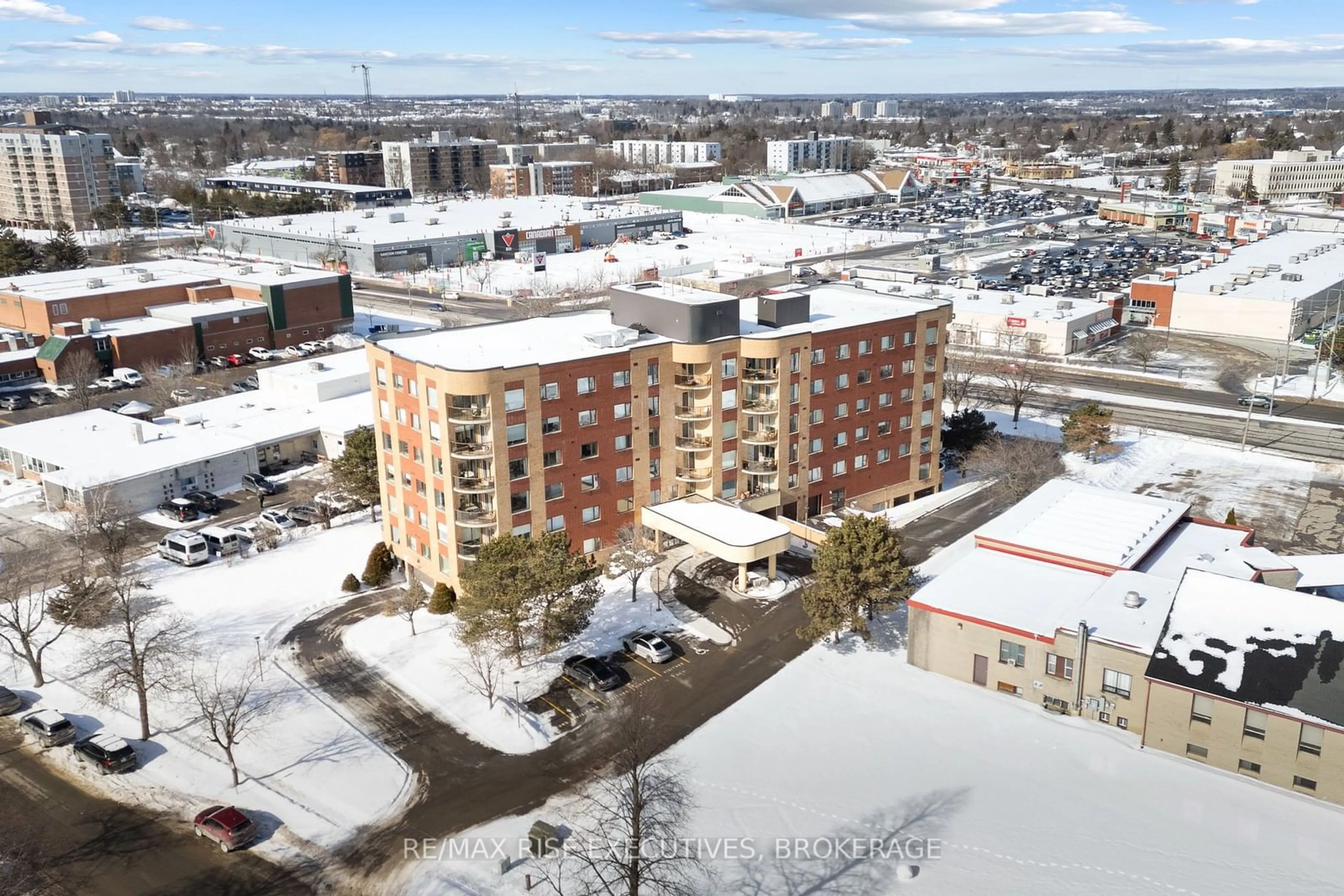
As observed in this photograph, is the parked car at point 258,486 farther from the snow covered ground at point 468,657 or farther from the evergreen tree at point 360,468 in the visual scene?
the snow covered ground at point 468,657

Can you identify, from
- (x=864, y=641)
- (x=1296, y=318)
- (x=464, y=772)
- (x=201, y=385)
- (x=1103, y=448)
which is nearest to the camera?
(x=464, y=772)

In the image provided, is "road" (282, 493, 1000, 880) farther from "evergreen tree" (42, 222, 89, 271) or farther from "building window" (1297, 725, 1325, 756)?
"evergreen tree" (42, 222, 89, 271)

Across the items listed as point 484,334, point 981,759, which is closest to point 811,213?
point 484,334

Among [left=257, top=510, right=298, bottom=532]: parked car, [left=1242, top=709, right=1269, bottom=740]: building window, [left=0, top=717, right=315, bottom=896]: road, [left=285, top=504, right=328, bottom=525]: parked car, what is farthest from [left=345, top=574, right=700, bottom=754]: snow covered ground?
[left=1242, top=709, right=1269, bottom=740]: building window

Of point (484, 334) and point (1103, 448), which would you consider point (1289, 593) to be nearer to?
point (1103, 448)

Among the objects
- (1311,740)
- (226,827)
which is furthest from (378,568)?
(1311,740)

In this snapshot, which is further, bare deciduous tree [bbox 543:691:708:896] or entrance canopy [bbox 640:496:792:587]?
entrance canopy [bbox 640:496:792:587]

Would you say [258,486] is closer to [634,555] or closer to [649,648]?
[634,555]
